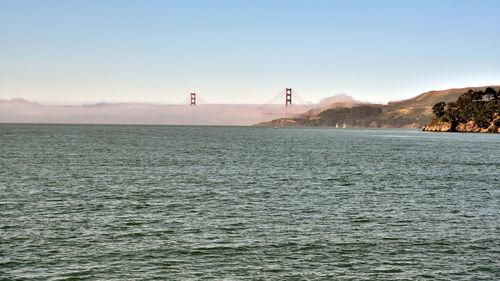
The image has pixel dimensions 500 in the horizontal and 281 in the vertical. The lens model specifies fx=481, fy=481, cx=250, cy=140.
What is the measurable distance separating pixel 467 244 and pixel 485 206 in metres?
11.8

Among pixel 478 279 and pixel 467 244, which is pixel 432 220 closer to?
pixel 467 244

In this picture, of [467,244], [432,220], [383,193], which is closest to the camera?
[467,244]

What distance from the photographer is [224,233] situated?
76.9 ft

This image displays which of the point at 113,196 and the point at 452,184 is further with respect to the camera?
the point at 452,184

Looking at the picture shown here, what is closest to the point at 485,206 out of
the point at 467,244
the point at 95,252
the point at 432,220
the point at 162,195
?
the point at 432,220

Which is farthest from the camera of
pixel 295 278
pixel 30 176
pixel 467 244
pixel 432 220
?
pixel 30 176

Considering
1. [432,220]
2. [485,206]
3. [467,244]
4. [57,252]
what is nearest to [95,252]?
[57,252]

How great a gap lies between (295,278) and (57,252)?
9.87 m

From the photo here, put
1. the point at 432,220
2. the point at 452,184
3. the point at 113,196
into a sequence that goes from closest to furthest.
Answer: the point at 432,220 → the point at 113,196 → the point at 452,184

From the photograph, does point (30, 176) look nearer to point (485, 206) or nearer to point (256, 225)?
point (256, 225)

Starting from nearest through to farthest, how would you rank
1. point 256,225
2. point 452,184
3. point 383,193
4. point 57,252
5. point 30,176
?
point 57,252
point 256,225
point 383,193
point 452,184
point 30,176

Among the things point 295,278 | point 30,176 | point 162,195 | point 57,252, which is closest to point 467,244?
point 295,278

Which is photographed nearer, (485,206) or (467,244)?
(467,244)

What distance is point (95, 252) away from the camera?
19750 mm
